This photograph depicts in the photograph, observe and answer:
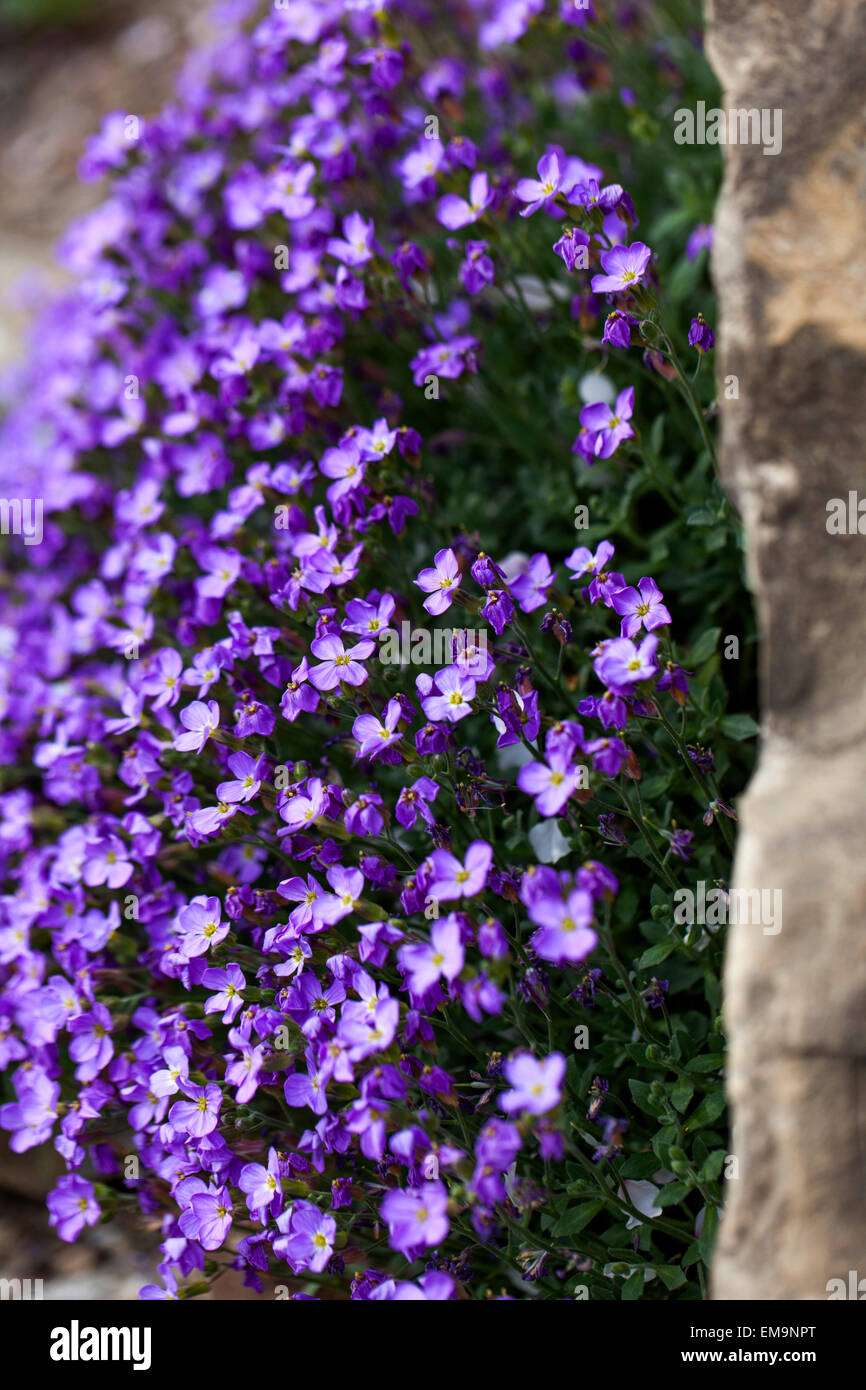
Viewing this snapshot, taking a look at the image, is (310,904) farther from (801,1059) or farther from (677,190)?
(677,190)

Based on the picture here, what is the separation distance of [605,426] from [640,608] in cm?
69

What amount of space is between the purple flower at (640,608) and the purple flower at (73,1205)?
7.06 feet

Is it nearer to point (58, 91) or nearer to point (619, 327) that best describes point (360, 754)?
point (619, 327)

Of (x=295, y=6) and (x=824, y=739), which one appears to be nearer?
(x=824, y=739)

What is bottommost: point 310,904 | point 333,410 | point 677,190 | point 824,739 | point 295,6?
point 310,904

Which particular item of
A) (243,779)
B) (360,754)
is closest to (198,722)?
(243,779)

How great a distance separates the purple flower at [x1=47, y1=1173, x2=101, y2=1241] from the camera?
3.34 metres

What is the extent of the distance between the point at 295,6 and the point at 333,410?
5.49 feet

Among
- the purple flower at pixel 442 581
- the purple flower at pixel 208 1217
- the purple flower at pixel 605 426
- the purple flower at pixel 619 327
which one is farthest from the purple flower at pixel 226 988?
the purple flower at pixel 619 327

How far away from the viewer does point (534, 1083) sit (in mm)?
2350

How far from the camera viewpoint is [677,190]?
4176 mm
